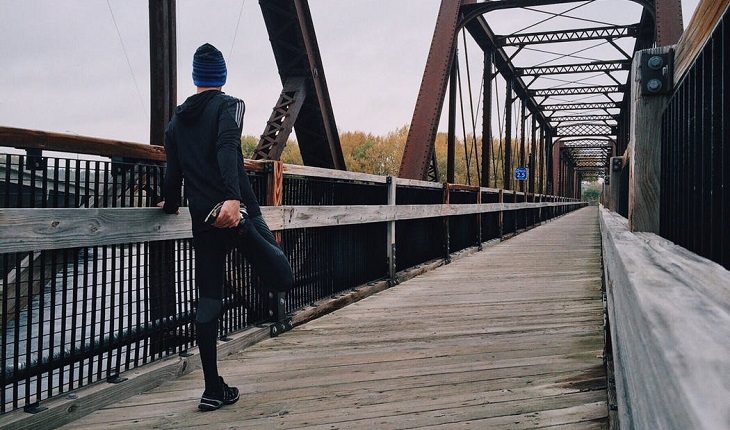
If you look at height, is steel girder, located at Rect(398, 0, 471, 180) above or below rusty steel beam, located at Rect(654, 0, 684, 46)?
below

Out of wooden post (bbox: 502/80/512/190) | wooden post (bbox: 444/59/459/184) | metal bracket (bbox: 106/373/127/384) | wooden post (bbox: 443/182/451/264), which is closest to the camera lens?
metal bracket (bbox: 106/373/127/384)

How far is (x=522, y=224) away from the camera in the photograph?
667 inches

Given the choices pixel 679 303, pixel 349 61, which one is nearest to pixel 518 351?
pixel 679 303

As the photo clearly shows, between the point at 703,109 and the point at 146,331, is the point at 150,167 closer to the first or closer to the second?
the point at 146,331

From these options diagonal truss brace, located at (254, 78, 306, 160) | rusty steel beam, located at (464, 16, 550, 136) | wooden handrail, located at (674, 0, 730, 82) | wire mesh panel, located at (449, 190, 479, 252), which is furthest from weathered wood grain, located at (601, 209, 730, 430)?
rusty steel beam, located at (464, 16, 550, 136)

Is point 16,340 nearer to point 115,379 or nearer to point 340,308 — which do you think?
point 115,379

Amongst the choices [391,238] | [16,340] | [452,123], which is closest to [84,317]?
[16,340]

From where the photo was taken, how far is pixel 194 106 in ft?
8.05

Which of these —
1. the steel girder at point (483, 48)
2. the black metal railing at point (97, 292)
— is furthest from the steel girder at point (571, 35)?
the black metal railing at point (97, 292)

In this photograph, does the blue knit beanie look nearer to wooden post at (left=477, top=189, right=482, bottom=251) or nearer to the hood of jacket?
the hood of jacket

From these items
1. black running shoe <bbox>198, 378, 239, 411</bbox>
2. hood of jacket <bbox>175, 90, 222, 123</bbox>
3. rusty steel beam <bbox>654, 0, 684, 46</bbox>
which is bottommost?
black running shoe <bbox>198, 378, 239, 411</bbox>

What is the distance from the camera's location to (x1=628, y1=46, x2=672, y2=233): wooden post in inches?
91.2

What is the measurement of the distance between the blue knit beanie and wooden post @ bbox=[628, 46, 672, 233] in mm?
1657

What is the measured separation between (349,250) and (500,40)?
14.5 meters
